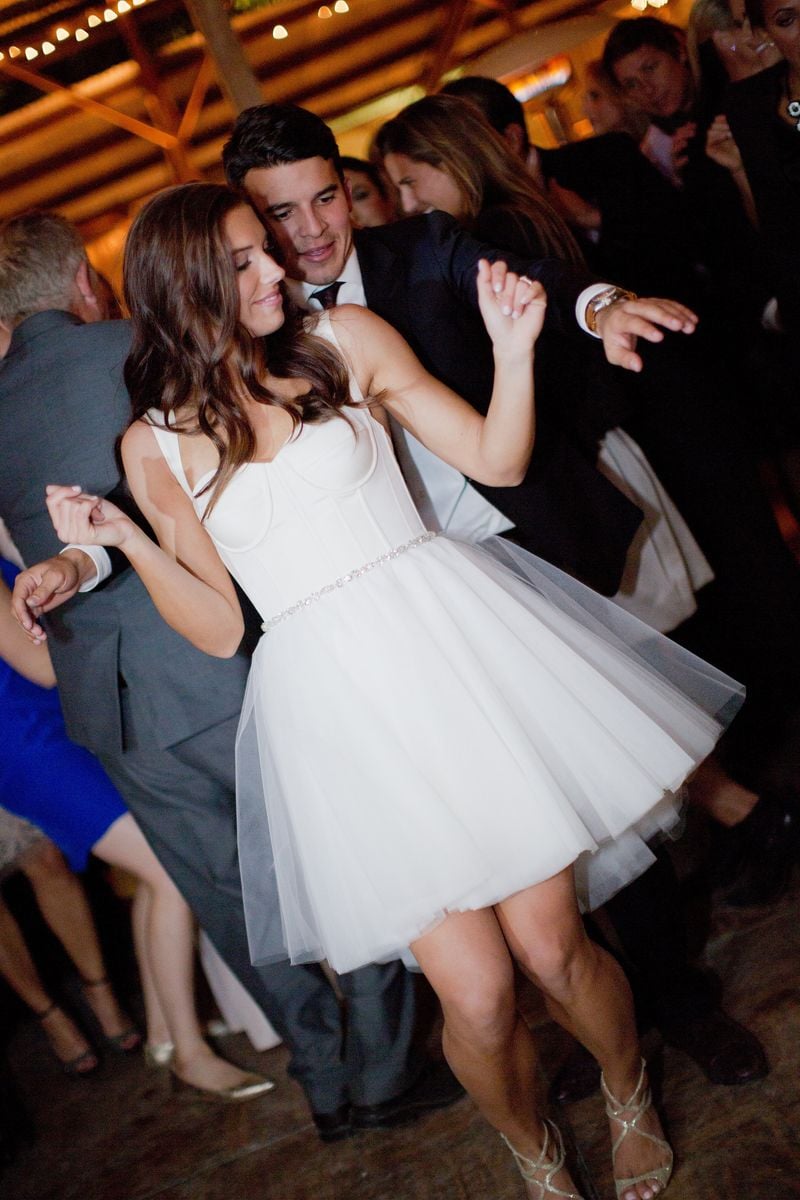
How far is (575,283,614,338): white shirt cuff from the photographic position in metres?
1.95

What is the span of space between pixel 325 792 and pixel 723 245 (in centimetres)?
232

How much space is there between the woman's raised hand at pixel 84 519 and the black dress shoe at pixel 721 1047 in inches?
59.2

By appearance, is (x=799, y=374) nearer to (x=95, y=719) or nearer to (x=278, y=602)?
(x=278, y=602)

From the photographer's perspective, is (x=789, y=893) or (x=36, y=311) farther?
(x=789, y=893)

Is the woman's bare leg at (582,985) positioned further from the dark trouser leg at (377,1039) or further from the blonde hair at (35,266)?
the blonde hair at (35,266)

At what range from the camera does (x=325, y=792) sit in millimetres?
1723

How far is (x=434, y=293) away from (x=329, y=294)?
233mm

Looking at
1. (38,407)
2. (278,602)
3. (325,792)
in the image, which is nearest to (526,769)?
(325,792)

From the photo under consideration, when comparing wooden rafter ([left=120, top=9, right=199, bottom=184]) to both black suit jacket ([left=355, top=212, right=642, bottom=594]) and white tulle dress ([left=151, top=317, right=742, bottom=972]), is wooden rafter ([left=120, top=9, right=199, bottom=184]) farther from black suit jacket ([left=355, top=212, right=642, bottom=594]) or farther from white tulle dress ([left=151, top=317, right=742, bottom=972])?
white tulle dress ([left=151, top=317, right=742, bottom=972])

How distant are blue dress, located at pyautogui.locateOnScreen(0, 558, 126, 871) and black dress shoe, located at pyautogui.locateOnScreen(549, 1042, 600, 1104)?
136 cm

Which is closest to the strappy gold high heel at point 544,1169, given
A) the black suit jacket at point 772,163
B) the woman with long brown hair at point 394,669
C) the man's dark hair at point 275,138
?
the woman with long brown hair at point 394,669

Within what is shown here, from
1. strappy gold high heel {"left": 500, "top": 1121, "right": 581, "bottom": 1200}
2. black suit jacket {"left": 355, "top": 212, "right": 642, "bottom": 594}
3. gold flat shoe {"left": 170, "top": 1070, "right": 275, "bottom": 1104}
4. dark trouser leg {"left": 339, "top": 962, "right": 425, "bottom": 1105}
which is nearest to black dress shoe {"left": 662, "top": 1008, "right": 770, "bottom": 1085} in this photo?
strappy gold high heel {"left": 500, "top": 1121, "right": 581, "bottom": 1200}

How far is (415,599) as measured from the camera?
177 cm

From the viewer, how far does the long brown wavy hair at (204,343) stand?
5.86ft
